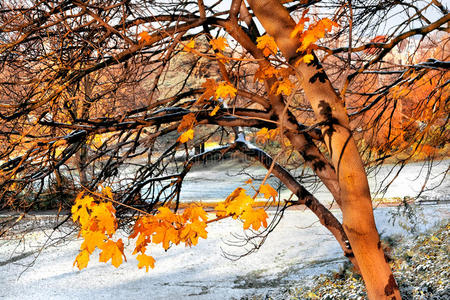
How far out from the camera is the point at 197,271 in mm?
9258

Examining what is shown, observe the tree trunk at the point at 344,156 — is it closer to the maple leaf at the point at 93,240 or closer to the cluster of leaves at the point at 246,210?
the cluster of leaves at the point at 246,210

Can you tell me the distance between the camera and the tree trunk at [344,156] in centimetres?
333

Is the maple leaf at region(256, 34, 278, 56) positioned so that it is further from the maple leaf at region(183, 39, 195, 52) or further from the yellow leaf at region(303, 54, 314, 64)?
the maple leaf at region(183, 39, 195, 52)

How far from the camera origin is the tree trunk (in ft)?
10.9

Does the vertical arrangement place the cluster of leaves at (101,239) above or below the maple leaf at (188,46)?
below

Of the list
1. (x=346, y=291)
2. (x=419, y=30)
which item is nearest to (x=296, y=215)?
(x=346, y=291)

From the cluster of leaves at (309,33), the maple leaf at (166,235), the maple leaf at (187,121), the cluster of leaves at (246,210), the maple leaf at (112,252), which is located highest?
the cluster of leaves at (309,33)

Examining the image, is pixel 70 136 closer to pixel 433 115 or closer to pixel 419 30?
pixel 419 30

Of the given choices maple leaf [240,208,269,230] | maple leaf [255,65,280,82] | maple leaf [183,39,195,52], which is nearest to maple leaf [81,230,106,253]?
maple leaf [240,208,269,230]

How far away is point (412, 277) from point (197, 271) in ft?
15.1

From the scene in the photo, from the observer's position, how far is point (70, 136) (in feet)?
14.1

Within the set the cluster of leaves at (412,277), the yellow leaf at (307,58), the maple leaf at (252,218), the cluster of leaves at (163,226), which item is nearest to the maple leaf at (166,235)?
the cluster of leaves at (163,226)

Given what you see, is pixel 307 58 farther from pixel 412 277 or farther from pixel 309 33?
pixel 412 277

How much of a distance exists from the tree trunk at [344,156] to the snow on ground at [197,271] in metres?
3.83
